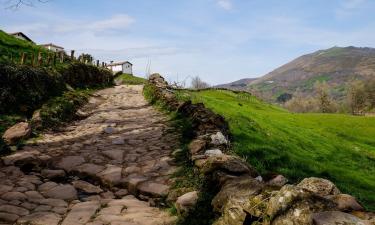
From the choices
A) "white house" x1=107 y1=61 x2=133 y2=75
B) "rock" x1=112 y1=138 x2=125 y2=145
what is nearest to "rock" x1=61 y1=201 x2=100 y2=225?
"rock" x1=112 y1=138 x2=125 y2=145

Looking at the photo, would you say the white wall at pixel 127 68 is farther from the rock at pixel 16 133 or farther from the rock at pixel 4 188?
the rock at pixel 4 188

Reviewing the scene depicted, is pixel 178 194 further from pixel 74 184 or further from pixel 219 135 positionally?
pixel 219 135

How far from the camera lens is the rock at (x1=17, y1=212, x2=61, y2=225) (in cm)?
819

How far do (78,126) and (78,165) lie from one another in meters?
6.76

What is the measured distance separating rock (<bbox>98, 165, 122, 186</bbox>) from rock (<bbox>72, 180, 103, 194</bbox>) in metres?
0.34

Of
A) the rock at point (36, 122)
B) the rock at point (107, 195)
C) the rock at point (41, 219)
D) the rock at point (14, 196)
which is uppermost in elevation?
the rock at point (36, 122)

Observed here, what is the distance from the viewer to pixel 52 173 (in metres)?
11.4

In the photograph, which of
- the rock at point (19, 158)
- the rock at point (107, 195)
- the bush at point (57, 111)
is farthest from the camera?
the bush at point (57, 111)

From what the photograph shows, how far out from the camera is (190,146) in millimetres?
12859

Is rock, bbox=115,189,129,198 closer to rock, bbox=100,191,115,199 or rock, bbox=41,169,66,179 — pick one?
rock, bbox=100,191,115,199

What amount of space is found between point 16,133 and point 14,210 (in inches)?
256

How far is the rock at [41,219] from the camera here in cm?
819

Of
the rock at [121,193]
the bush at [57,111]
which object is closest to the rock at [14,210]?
the rock at [121,193]

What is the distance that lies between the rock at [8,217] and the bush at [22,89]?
10661 millimetres
